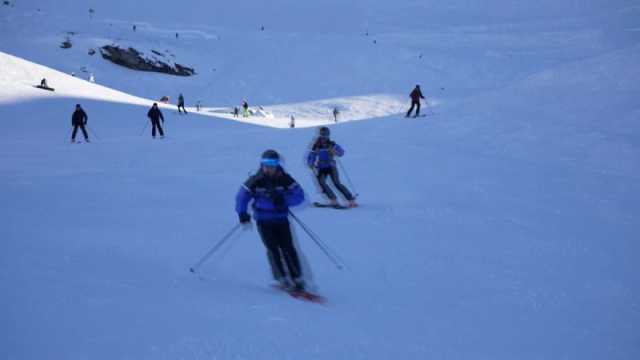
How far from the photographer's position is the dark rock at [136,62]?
1919 inches

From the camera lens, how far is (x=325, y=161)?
10500 mm

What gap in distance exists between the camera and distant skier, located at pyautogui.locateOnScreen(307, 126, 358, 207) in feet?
33.7

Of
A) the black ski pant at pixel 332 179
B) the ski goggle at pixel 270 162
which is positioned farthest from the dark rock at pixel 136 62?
the ski goggle at pixel 270 162

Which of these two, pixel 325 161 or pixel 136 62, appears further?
pixel 136 62

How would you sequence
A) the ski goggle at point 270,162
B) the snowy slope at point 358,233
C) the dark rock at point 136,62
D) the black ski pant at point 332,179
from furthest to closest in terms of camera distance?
the dark rock at point 136,62, the black ski pant at point 332,179, the ski goggle at point 270,162, the snowy slope at point 358,233

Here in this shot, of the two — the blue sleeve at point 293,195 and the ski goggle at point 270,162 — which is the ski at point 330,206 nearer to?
the blue sleeve at point 293,195

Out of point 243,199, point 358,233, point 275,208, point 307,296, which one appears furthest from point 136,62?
point 307,296

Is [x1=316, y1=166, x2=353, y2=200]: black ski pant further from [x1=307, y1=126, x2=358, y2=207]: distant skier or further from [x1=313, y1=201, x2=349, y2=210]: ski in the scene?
[x1=313, y1=201, x2=349, y2=210]: ski

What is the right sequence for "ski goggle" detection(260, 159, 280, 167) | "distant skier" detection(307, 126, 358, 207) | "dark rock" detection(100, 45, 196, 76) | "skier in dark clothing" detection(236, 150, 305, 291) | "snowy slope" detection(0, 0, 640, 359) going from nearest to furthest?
"snowy slope" detection(0, 0, 640, 359)
"ski goggle" detection(260, 159, 280, 167)
"skier in dark clothing" detection(236, 150, 305, 291)
"distant skier" detection(307, 126, 358, 207)
"dark rock" detection(100, 45, 196, 76)

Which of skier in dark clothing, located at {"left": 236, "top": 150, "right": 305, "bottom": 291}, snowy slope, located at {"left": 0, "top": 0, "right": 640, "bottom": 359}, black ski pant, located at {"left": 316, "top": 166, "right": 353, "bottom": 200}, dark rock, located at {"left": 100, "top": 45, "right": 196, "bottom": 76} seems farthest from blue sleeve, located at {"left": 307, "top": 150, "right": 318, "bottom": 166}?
dark rock, located at {"left": 100, "top": 45, "right": 196, "bottom": 76}

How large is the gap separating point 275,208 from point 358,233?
3.22 metres

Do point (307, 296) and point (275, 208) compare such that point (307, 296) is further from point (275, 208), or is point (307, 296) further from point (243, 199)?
point (243, 199)

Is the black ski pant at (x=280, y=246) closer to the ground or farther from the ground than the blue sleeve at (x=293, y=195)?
closer to the ground

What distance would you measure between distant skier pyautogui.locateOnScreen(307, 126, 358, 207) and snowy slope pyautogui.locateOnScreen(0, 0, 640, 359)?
1.37ft
